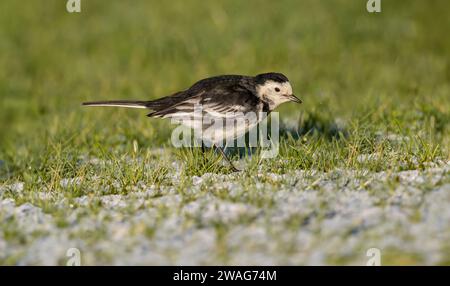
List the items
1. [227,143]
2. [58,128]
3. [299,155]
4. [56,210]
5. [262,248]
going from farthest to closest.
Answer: [58,128] → [227,143] → [299,155] → [56,210] → [262,248]

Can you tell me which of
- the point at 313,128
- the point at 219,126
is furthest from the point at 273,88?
the point at 313,128

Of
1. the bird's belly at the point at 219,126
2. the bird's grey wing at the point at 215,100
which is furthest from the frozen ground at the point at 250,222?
the bird's grey wing at the point at 215,100

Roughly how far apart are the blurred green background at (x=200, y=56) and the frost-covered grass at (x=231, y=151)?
0.04m

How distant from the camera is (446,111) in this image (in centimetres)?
938

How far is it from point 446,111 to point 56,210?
17.5ft

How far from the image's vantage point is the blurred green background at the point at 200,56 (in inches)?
417

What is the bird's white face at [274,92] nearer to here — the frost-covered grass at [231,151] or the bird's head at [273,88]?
the bird's head at [273,88]

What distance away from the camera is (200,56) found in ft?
45.9

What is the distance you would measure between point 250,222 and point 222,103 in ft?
7.19

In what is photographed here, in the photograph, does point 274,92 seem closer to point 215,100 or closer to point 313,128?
point 215,100

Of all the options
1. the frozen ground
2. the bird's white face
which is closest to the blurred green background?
the bird's white face

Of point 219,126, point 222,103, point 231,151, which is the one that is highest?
point 222,103
